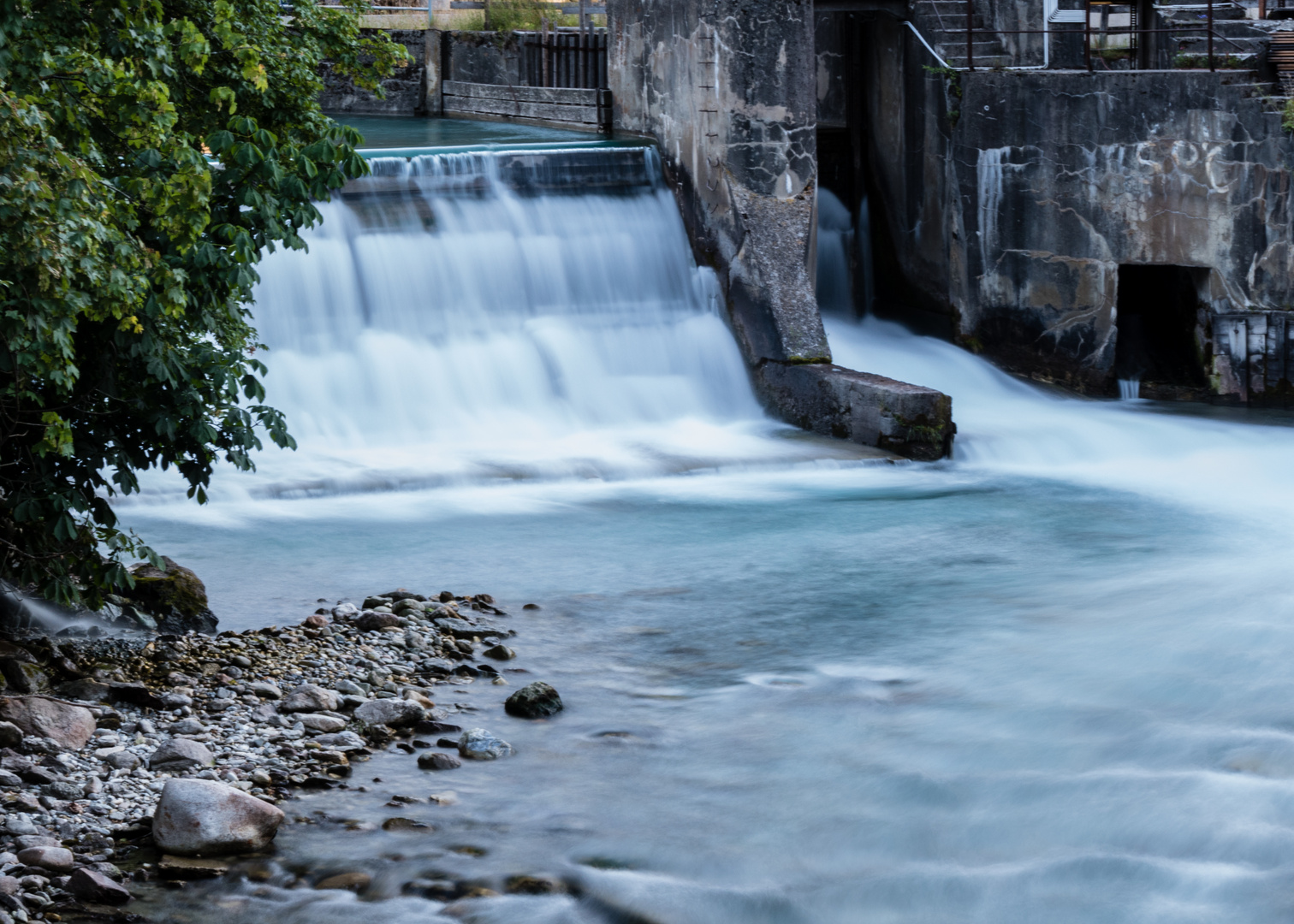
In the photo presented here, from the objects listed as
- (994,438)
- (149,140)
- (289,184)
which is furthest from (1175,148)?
(149,140)

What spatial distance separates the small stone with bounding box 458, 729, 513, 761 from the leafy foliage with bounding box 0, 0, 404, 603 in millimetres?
1652

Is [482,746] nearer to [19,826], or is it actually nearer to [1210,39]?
[19,826]

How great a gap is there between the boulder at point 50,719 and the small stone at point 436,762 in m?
1.44

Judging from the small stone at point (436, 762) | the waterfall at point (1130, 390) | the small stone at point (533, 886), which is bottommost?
the small stone at point (533, 886)

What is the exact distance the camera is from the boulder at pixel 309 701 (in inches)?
281

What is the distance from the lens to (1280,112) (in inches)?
579

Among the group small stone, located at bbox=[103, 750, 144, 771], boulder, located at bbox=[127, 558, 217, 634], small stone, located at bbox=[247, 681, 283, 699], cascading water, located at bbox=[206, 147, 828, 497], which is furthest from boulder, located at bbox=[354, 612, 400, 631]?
cascading water, located at bbox=[206, 147, 828, 497]

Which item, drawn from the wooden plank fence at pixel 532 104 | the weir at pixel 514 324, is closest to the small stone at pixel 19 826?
the weir at pixel 514 324

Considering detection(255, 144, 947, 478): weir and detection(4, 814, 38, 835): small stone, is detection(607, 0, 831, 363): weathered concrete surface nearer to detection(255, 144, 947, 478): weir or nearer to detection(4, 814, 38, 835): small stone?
detection(255, 144, 947, 478): weir

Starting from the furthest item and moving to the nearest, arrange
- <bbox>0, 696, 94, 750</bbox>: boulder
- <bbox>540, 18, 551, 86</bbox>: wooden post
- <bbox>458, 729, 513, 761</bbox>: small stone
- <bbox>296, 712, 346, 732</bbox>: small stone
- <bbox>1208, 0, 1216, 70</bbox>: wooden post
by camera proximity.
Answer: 1. <bbox>540, 18, 551, 86</bbox>: wooden post
2. <bbox>1208, 0, 1216, 70</bbox>: wooden post
3. <bbox>296, 712, 346, 732</bbox>: small stone
4. <bbox>458, 729, 513, 761</bbox>: small stone
5. <bbox>0, 696, 94, 750</bbox>: boulder

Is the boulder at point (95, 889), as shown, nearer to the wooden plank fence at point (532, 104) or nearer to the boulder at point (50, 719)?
the boulder at point (50, 719)

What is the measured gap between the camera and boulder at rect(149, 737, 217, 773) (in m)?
6.42

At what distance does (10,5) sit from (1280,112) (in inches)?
495

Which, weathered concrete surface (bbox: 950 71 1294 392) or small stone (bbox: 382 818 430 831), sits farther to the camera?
weathered concrete surface (bbox: 950 71 1294 392)
